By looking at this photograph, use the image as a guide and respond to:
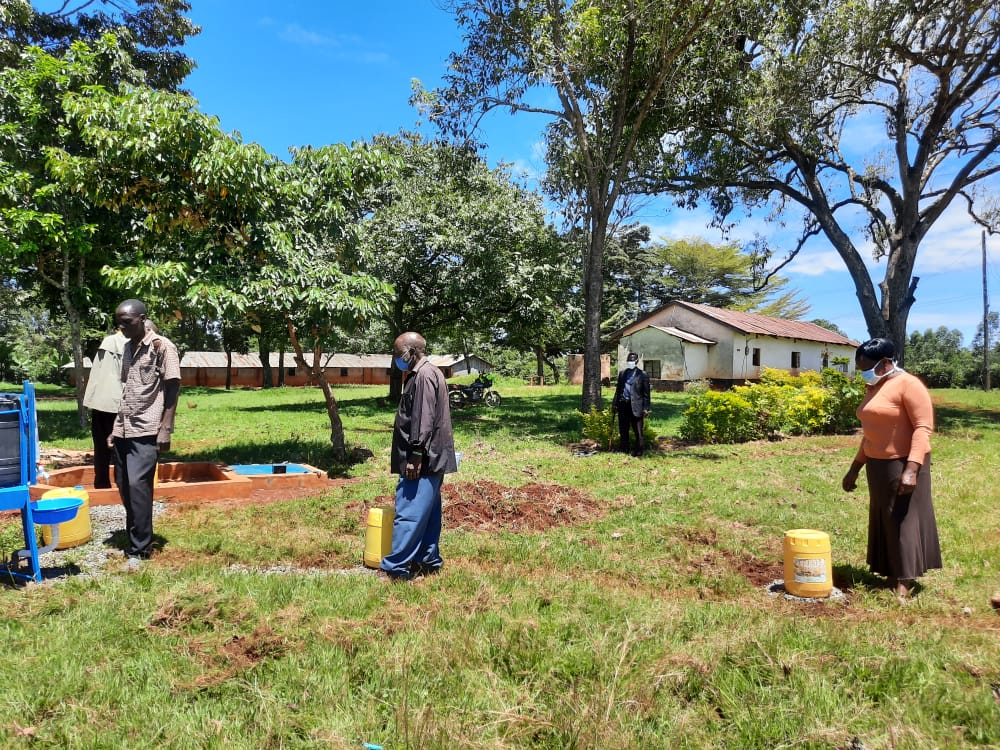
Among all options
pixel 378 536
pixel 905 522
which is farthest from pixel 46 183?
pixel 905 522

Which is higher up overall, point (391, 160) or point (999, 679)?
point (391, 160)

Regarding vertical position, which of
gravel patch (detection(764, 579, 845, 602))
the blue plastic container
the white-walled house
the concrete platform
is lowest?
gravel patch (detection(764, 579, 845, 602))

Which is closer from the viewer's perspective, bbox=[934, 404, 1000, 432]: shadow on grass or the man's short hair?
the man's short hair

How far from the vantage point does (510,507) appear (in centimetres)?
712

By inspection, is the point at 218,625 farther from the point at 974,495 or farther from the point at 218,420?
the point at 218,420

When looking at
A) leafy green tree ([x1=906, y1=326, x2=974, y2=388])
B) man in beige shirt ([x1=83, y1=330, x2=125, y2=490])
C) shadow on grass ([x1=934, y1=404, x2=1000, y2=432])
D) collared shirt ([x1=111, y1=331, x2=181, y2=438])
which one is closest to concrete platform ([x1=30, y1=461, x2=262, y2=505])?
man in beige shirt ([x1=83, y1=330, x2=125, y2=490])

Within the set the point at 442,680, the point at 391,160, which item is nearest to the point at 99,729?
the point at 442,680

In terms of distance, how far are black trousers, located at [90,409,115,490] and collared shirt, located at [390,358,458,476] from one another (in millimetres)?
4485

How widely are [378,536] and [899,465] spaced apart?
152 inches

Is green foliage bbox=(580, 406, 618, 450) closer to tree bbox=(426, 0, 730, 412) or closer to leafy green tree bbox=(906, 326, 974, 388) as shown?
tree bbox=(426, 0, 730, 412)

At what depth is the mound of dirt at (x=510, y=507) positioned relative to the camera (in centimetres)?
662

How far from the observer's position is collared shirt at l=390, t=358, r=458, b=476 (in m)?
4.54

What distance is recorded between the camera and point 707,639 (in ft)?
11.4

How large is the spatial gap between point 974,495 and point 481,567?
657cm
